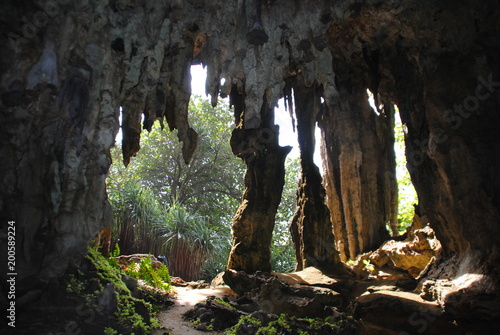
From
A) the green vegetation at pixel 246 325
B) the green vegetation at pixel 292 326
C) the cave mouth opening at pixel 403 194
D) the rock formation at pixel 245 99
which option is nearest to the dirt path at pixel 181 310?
the green vegetation at pixel 246 325

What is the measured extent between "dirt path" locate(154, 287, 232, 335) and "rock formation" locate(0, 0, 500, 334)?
0.81m

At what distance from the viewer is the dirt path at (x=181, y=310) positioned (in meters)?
4.75

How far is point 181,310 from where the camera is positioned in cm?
573

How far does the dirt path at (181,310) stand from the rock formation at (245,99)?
81 centimetres

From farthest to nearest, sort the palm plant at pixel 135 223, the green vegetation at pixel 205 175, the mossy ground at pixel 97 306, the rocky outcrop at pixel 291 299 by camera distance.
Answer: the green vegetation at pixel 205 175 → the palm plant at pixel 135 223 → the rocky outcrop at pixel 291 299 → the mossy ground at pixel 97 306

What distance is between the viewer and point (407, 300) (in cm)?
519

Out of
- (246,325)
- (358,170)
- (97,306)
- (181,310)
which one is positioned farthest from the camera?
(358,170)

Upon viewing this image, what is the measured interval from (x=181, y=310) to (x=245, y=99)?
12.6ft

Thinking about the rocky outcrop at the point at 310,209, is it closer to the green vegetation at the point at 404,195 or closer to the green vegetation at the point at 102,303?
the green vegetation at the point at 102,303

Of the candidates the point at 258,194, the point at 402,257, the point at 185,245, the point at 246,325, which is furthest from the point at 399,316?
the point at 185,245

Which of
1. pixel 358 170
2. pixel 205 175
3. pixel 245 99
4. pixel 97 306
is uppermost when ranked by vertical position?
pixel 205 175

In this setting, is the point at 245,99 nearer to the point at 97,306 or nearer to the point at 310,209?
the point at 310,209

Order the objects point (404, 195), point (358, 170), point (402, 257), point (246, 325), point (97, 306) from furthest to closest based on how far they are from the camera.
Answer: point (404, 195) → point (358, 170) → point (402, 257) → point (246, 325) → point (97, 306)

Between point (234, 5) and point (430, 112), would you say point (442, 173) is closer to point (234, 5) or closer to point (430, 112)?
point (430, 112)
